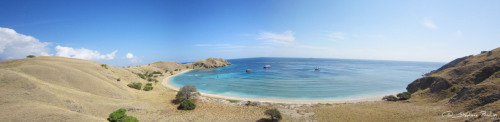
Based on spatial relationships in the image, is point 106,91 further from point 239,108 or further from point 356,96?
point 356,96

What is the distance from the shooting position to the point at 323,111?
18.6 m

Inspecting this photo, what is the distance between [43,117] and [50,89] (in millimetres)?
7715

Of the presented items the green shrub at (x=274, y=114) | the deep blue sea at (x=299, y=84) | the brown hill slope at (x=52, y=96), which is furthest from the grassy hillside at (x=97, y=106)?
the deep blue sea at (x=299, y=84)

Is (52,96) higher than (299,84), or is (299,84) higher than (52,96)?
(52,96)

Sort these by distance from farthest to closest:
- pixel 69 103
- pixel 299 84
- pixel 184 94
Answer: pixel 299 84 → pixel 184 94 → pixel 69 103

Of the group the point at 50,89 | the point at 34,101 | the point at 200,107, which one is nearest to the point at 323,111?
the point at 200,107

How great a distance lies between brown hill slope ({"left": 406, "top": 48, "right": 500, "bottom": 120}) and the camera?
Answer: 14023mm

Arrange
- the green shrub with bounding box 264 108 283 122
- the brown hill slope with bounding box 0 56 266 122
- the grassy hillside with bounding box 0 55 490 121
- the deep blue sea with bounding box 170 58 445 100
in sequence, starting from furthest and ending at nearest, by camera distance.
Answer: the deep blue sea with bounding box 170 58 445 100 < the green shrub with bounding box 264 108 283 122 < the grassy hillside with bounding box 0 55 490 121 < the brown hill slope with bounding box 0 56 266 122

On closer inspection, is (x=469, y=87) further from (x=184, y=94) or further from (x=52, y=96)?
(x=52, y=96)

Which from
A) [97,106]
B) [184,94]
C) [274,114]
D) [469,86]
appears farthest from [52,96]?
[469,86]

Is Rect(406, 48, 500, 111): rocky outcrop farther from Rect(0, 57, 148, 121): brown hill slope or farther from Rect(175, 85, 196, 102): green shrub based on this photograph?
Rect(0, 57, 148, 121): brown hill slope

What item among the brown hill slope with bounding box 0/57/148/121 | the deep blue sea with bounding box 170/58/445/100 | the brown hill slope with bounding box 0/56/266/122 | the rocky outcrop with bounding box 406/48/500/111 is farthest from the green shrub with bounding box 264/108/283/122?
the rocky outcrop with bounding box 406/48/500/111

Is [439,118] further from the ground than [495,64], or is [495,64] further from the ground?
[495,64]

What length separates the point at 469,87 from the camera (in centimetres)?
1702
